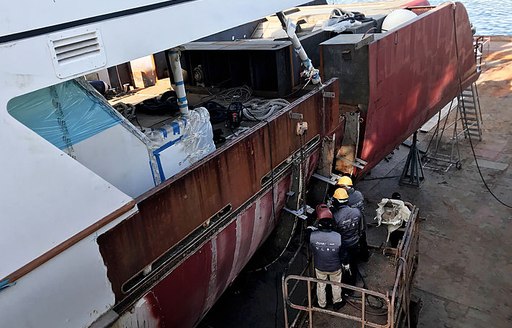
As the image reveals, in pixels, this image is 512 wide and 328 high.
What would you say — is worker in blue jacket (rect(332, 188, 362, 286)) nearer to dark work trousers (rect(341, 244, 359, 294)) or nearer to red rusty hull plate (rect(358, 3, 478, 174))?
dark work trousers (rect(341, 244, 359, 294))

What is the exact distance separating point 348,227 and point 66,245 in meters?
2.88

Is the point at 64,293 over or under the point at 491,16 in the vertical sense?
over

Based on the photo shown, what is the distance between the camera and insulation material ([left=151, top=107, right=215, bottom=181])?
443 cm

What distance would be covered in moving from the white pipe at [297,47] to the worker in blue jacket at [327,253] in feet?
8.00

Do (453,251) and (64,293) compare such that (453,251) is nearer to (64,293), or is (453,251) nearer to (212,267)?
(212,267)

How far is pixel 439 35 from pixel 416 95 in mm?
1424

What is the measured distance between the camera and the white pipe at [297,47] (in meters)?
5.89

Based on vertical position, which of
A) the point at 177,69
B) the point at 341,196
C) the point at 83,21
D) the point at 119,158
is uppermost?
the point at 83,21

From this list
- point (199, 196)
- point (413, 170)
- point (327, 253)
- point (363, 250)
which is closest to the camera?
point (199, 196)

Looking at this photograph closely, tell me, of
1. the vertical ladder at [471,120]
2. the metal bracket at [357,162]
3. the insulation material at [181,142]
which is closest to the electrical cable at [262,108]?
the insulation material at [181,142]

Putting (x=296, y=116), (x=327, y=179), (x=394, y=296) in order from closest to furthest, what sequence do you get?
(x=394, y=296)
(x=296, y=116)
(x=327, y=179)

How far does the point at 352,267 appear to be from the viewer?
4.87 meters

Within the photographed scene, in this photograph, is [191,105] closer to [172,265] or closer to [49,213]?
[172,265]

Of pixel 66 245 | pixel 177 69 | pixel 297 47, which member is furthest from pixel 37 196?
pixel 297 47
